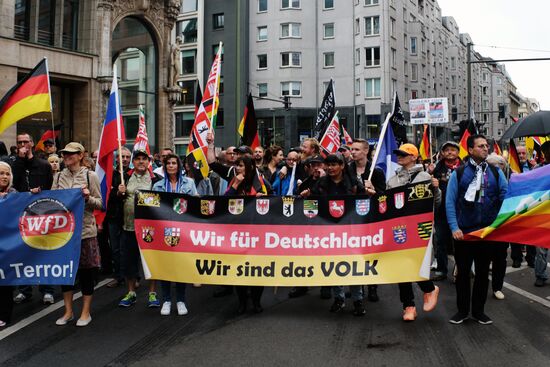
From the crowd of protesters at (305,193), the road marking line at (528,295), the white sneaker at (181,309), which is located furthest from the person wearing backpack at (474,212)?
the white sneaker at (181,309)

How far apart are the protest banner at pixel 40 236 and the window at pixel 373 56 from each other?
44637 millimetres

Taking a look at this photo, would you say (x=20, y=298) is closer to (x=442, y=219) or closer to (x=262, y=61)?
(x=442, y=219)

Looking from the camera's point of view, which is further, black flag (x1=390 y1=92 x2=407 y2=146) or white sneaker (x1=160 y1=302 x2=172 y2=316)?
black flag (x1=390 y1=92 x2=407 y2=146)

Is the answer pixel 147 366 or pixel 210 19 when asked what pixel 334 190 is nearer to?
pixel 147 366

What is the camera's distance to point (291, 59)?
158 feet

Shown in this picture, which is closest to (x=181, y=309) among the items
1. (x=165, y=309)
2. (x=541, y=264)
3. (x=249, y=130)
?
(x=165, y=309)

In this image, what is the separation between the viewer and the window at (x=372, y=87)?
47.4 meters

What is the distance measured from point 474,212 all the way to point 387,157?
155 centimetres

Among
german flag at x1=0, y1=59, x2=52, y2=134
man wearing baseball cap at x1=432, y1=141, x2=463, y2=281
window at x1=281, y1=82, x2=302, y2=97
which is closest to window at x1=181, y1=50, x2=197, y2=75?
window at x1=281, y1=82, x2=302, y2=97

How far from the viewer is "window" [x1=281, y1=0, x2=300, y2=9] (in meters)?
48.2

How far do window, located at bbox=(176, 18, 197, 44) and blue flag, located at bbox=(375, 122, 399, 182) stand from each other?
45.6 m

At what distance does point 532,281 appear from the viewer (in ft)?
26.2

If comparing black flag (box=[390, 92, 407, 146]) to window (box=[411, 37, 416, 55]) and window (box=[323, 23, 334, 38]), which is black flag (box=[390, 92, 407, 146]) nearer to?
window (box=[323, 23, 334, 38])

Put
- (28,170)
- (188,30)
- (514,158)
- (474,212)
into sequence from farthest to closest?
(188,30) → (514,158) → (28,170) → (474,212)
